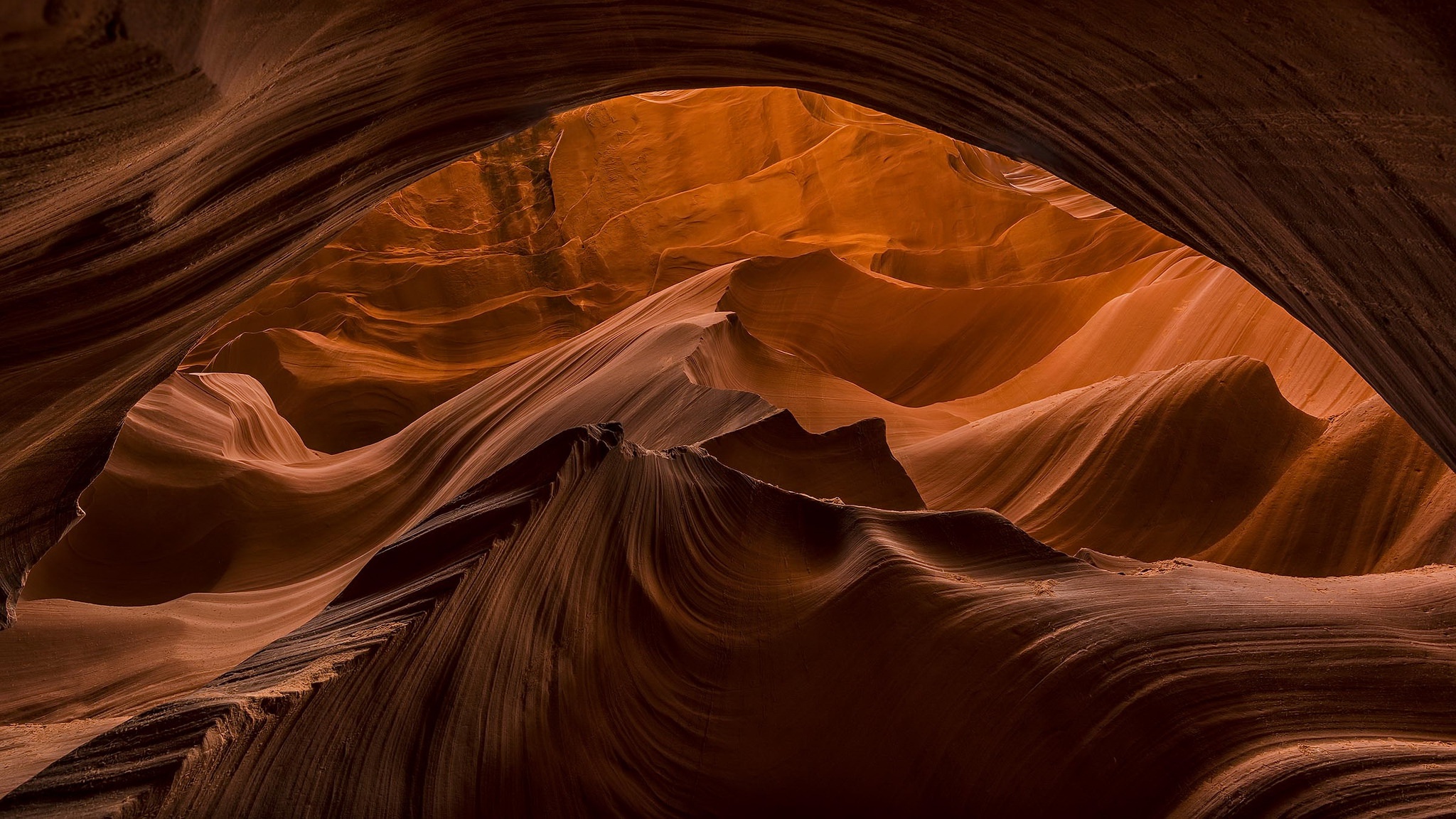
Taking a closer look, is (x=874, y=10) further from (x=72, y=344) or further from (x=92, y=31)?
(x=72, y=344)

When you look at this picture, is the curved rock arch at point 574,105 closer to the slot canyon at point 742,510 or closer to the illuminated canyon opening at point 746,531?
the slot canyon at point 742,510

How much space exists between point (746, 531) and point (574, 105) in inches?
40.0

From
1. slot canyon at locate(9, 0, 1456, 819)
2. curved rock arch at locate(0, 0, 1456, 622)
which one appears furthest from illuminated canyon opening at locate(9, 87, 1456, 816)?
curved rock arch at locate(0, 0, 1456, 622)

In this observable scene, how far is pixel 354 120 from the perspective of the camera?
1348 mm

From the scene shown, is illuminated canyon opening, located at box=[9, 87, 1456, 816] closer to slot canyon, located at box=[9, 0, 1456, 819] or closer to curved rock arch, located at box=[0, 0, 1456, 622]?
slot canyon, located at box=[9, 0, 1456, 819]

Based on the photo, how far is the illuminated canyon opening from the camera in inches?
55.3

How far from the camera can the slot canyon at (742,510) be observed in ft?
3.10

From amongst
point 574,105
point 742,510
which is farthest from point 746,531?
point 574,105

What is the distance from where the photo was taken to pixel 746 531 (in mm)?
2027

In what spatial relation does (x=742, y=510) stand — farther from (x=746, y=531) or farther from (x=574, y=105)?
(x=574, y=105)

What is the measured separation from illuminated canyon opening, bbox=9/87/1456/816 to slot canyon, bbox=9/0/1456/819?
0.04 feet

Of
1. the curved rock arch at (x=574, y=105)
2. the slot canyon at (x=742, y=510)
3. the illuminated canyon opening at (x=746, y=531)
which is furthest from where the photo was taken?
the illuminated canyon opening at (x=746, y=531)

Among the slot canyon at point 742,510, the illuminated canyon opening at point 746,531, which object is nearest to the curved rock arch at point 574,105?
the slot canyon at point 742,510

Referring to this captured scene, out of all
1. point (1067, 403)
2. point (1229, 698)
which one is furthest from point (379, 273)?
point (1229, 698)
